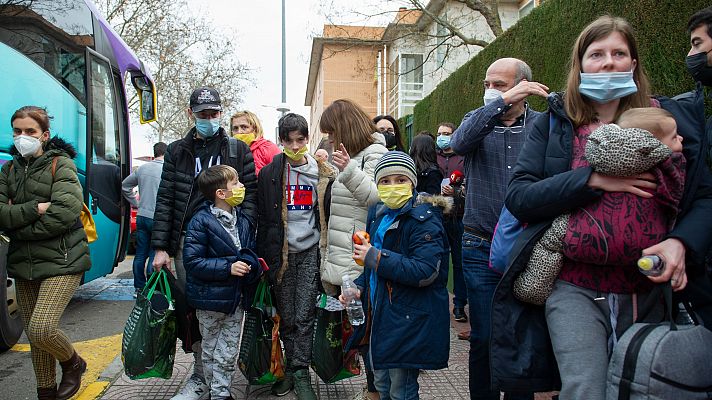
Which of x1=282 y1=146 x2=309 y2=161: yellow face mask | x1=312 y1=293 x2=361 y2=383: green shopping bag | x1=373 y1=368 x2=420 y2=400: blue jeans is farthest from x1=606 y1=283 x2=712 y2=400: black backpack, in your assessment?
x1=282 y1=146 x2=309 y2=161: yellow face mask

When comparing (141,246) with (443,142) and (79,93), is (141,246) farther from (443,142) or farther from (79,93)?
(443,142)

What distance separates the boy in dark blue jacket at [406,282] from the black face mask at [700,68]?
1.40 meters

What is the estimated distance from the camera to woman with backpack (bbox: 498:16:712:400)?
180 centimetres

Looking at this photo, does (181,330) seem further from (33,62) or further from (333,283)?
(33,62)

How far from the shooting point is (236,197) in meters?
3.49

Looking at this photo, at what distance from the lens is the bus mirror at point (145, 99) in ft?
28.1

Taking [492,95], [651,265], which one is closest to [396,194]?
[492,95]

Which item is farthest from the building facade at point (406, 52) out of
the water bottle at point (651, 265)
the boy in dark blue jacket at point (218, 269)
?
the water bottle at point (651, 265)

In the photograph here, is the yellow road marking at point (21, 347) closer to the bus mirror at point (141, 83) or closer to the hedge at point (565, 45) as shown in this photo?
the bus mirror at point (141, 83)

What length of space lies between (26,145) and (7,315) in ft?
6.86

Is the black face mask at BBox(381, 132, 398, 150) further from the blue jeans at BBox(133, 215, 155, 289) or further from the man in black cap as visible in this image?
the blue jeans at BBox(133, 215, 155, 289)

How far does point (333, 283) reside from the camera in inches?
138

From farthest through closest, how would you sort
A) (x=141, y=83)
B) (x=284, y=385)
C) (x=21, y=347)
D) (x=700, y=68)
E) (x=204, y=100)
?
(x=141, y=83) → (x=21, y=347) → (x=284, y=385) → (x=204, y=100) → (x=700, y=68)

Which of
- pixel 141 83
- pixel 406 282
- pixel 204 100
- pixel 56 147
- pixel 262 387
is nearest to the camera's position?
pixel 406 282
